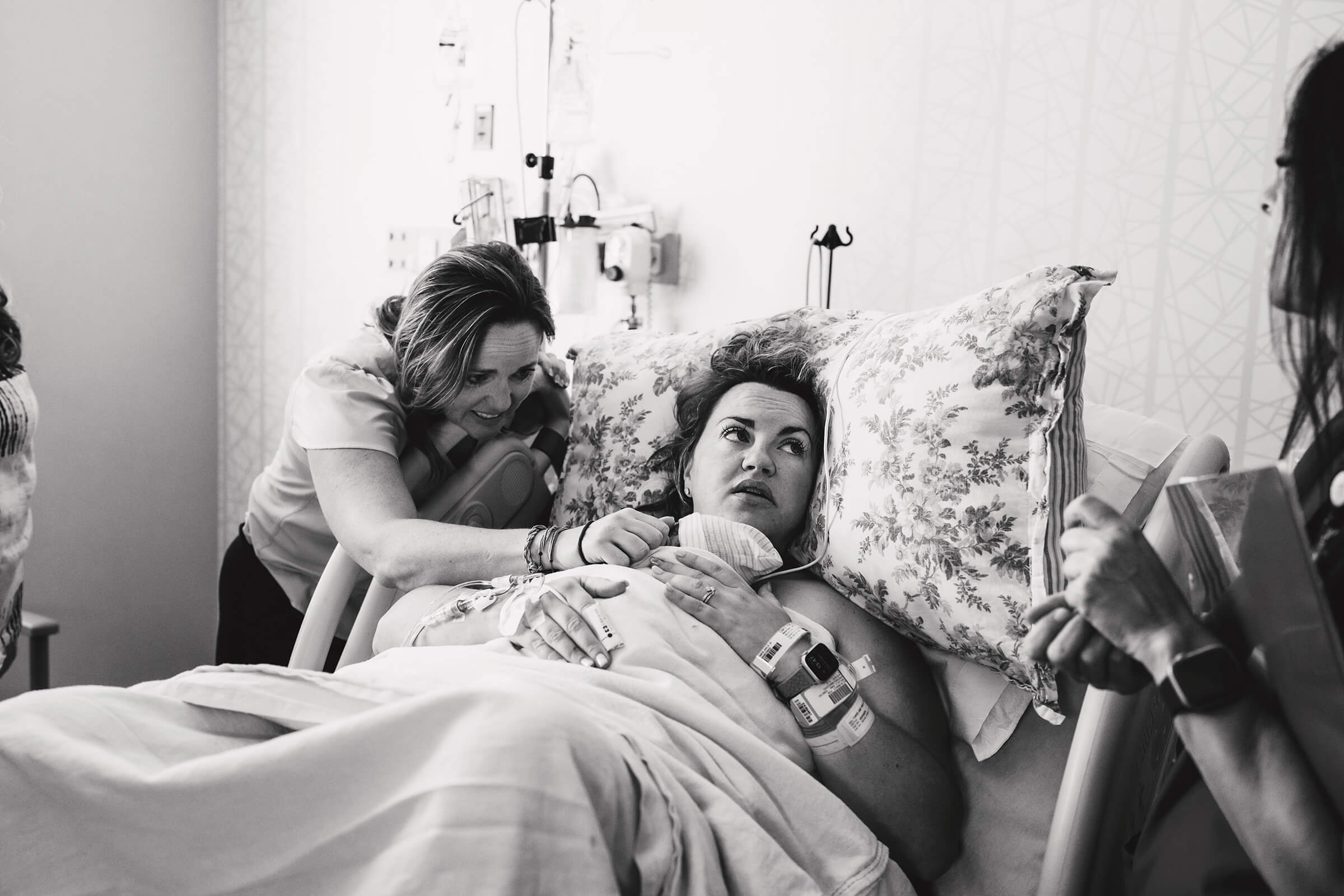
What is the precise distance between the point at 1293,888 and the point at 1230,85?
1.15 m

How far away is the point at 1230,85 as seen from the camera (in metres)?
1.46

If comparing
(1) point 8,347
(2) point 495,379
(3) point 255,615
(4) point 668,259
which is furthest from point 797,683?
(1) point 8,347

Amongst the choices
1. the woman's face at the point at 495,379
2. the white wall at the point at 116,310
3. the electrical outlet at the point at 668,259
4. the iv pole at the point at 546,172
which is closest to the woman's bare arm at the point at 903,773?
the woman's face at the point at 495,379

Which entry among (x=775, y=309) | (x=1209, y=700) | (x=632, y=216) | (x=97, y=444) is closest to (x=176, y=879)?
(x=1209, y=700)

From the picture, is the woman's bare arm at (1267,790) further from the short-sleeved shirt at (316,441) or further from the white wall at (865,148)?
the short-sleeved shirt at (316,441)

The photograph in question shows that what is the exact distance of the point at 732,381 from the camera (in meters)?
1.60

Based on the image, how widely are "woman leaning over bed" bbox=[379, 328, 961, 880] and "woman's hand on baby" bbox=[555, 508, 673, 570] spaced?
0.11 ft

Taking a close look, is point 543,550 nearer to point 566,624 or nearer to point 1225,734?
point 566,624

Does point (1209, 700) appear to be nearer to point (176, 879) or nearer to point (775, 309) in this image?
point (176, 879)

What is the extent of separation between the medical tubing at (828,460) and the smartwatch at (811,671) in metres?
0.17

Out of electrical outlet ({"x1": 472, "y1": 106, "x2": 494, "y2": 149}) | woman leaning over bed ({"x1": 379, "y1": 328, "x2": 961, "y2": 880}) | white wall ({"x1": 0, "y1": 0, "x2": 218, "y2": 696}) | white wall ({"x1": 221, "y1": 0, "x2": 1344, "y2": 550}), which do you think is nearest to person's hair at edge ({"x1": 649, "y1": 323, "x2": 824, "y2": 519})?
woman leaning over bed ({"x1": 379, "y1": 328, "x2": 961, "y2": 880})

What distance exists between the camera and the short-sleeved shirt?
1697mm

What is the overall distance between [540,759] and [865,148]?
1385mm

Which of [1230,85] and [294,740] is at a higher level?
[1230,85]
